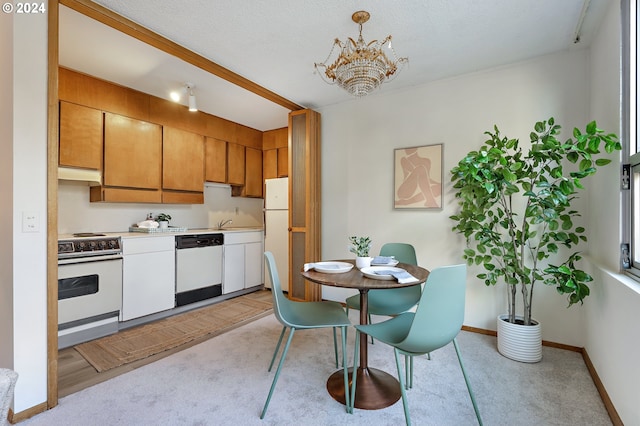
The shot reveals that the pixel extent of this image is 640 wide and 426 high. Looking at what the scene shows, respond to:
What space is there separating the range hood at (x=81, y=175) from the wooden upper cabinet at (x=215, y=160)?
130cm

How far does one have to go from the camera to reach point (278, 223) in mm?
4453

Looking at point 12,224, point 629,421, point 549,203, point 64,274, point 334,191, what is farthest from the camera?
point 334,191

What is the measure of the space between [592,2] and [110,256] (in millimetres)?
4384

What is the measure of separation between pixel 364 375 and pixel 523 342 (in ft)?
4.38

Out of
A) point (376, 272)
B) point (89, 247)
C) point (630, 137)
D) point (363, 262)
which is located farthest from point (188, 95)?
point (630, 137)

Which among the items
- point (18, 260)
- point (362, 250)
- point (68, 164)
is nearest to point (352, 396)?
point (362, 250)

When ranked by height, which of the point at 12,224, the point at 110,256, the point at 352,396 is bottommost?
the point at 352,396

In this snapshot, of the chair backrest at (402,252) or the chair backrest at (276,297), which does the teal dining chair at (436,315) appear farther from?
the chair backrest at (402,252)

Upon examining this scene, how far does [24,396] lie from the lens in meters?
1.74

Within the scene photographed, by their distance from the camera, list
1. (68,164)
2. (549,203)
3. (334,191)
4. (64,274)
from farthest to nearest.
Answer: (334,191)
(68,164)
(64,274)
(549,203)

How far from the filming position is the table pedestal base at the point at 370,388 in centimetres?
185

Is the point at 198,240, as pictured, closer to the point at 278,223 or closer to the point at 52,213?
the point at 278,223

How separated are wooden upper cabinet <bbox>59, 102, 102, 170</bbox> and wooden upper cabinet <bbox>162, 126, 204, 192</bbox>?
2.35ft

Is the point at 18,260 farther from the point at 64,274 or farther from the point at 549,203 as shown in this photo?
the point at 549,203
